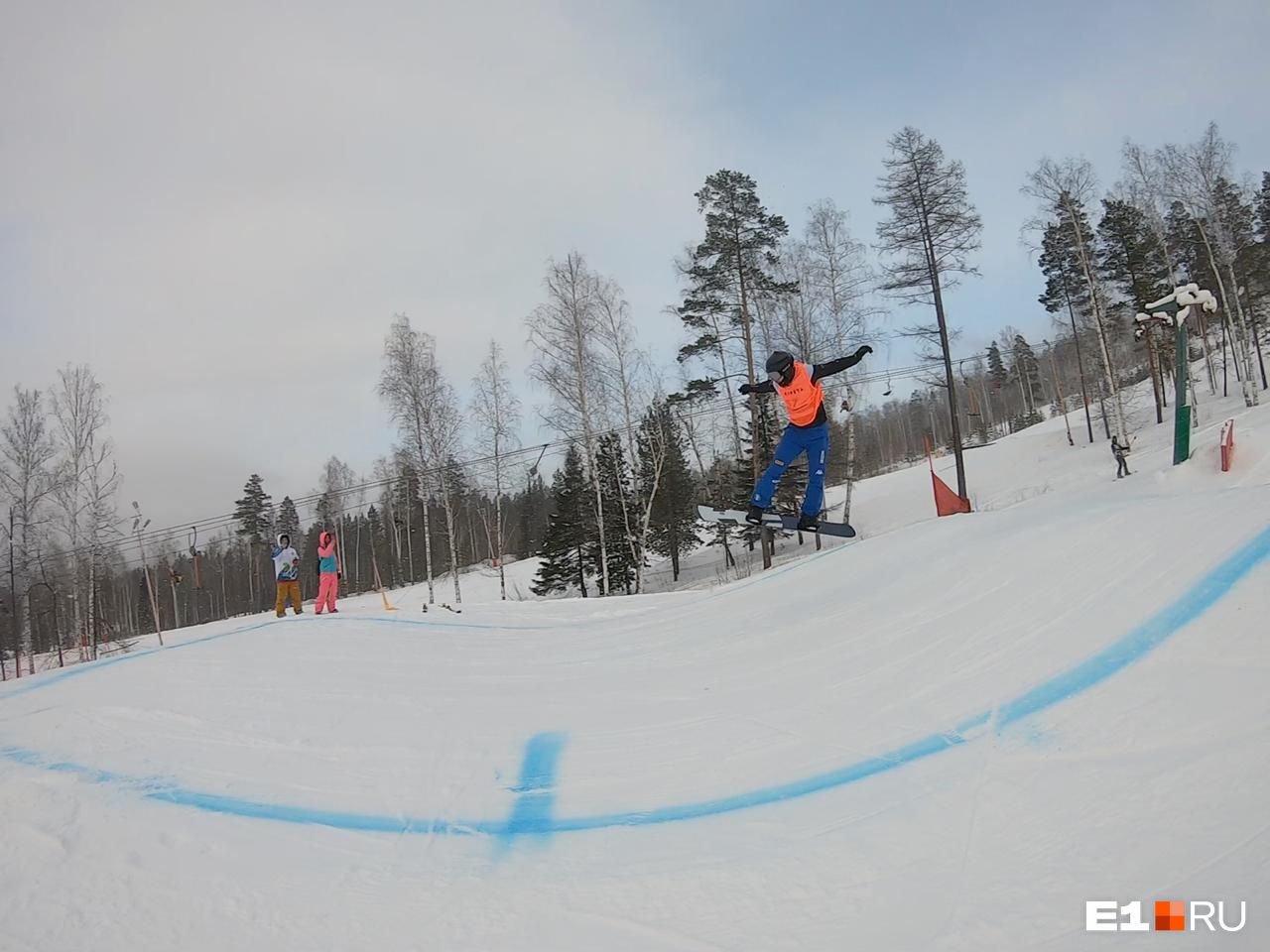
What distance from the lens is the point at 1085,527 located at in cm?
488

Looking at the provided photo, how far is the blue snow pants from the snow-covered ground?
48.0 inches

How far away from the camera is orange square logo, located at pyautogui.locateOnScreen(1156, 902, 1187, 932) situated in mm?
1779

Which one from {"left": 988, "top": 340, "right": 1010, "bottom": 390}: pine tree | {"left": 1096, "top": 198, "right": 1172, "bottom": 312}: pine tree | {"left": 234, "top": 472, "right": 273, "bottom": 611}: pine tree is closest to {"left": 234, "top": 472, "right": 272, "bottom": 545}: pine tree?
{"left": 234, "top": 472, "right": 273, "bottom": 611}: pine tree

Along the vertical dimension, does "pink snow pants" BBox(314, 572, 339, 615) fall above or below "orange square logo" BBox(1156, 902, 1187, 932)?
above

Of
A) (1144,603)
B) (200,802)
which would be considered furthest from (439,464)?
(1144,603)

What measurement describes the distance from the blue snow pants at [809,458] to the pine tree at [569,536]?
18.8 m

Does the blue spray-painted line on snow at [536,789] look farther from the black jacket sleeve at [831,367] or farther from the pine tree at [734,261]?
the pine tree at [734,261]

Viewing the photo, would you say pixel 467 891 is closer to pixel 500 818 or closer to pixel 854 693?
pixel 500 818

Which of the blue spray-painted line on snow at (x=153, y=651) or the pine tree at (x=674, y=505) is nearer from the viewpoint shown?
the blue spray-painted line on snow at (x=153, y=651)

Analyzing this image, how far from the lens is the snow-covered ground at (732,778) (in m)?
2.15

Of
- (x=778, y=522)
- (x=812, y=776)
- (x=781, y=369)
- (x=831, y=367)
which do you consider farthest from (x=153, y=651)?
(x=831, y=367)

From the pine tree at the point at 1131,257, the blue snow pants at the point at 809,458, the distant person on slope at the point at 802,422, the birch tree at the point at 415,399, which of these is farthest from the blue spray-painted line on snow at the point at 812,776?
the pine tree at the point at 1131,257

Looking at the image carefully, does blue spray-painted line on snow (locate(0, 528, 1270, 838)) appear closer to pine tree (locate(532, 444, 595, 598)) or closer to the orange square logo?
the orange square logo

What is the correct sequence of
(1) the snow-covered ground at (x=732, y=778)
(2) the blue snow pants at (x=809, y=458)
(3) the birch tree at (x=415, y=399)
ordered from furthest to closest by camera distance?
(3) the birch tree at (x=415, y=399)
(2) the blue snow pants at (x=809, y=458)
(1) the snow-covered ground at (x=732, y=778)
